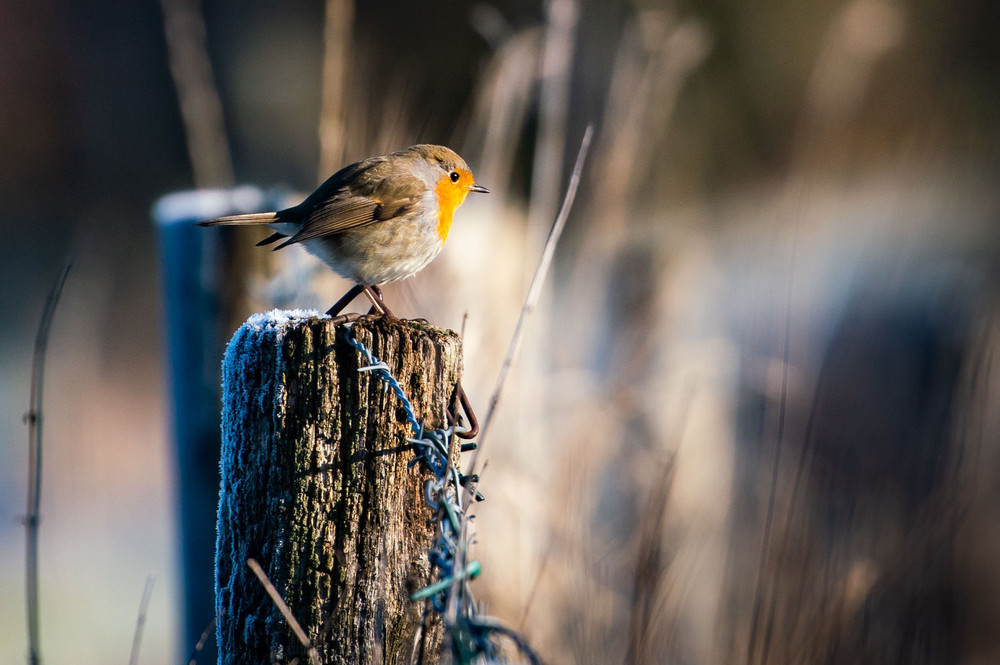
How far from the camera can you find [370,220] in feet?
6.26

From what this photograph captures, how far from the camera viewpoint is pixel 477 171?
9.50 ft

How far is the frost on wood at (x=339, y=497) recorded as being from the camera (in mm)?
1141

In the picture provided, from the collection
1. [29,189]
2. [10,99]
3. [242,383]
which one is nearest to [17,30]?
[10,99]

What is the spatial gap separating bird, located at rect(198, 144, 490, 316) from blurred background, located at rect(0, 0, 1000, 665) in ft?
1.26

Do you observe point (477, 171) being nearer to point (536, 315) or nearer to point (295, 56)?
point (536, 315)

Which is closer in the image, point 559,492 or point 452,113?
point 559,492

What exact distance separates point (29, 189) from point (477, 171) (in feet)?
25.2

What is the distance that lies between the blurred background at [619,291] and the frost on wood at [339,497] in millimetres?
495

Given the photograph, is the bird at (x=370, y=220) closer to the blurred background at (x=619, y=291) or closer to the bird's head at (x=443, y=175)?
the bird's head at (x=443, y=175)

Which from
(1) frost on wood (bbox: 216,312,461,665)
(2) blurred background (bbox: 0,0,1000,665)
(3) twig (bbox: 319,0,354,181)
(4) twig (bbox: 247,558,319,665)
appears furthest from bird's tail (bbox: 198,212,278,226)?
(4) twig (bbox: 247,558,319,665)

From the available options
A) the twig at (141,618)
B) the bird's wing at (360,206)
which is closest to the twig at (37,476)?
the twig at (141,618)

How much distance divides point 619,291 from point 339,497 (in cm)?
357

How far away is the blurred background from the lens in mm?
1889

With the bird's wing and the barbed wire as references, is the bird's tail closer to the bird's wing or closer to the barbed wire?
the bird's wing
